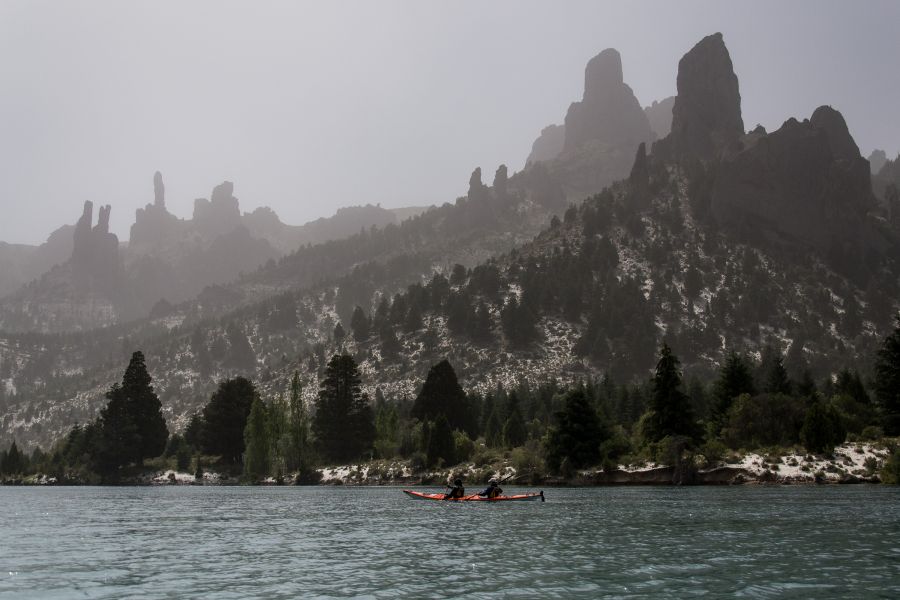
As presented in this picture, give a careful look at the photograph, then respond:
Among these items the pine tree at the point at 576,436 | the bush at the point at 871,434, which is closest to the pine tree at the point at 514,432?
the pine tree at the point at 576,436

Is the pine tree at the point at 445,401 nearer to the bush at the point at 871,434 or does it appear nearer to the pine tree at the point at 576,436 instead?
the pine tree at the point at 576,436

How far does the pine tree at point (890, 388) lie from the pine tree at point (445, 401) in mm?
57942

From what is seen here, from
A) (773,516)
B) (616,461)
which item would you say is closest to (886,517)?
(773,516)

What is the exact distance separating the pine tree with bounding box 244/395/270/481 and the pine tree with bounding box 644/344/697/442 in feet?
174

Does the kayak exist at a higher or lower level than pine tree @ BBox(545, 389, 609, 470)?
lower

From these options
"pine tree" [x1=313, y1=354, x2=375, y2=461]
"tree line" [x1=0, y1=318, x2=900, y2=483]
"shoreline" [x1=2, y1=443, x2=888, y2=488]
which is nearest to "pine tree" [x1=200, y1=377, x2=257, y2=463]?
"tree line" [x1=0, y1=318, x2=900, y2=483]

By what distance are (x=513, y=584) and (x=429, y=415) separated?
97.5 metres

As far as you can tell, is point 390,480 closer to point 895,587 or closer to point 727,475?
point 727,475

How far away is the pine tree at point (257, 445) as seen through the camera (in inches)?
4186

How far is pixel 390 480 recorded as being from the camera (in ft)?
324

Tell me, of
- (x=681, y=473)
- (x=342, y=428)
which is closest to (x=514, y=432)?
(x=342, y=428)

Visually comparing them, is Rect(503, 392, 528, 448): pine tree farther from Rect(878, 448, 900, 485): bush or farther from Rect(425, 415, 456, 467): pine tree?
Rect(878, 448, 900, 485): bush

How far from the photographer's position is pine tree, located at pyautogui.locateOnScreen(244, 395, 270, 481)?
349 feet

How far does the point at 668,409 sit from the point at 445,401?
4290cm
